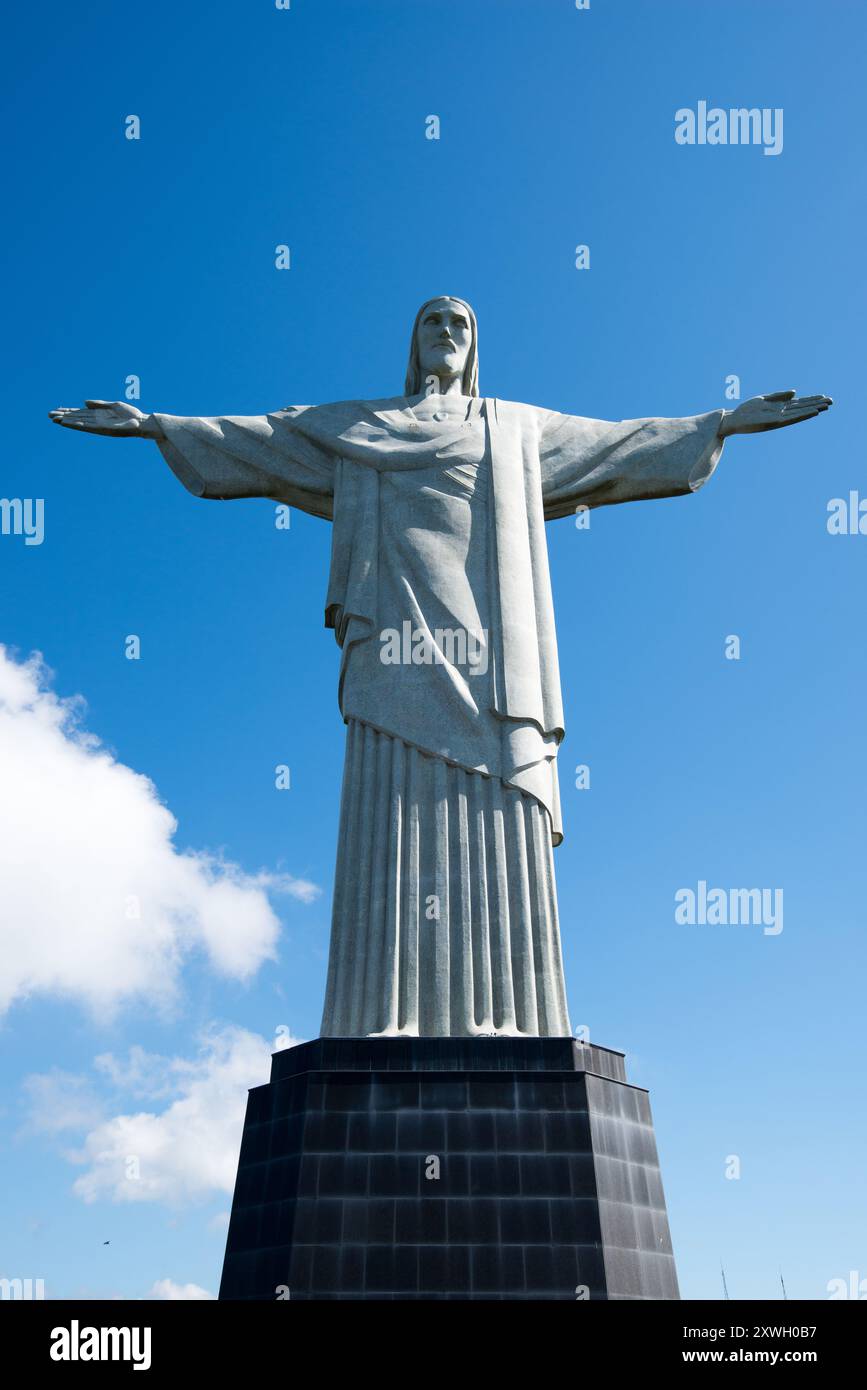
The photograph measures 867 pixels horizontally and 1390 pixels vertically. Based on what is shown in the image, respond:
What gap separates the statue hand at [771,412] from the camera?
12.5m

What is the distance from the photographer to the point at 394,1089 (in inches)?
367

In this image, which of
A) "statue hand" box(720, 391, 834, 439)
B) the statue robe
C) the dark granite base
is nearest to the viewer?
the dark granite base

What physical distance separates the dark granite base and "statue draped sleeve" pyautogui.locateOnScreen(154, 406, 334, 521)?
5.84 metres

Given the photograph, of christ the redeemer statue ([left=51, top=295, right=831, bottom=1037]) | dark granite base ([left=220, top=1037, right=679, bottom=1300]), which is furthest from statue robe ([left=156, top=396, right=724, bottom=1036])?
dark granite base ([left=220, top=1037, right=679, bottom=1300])

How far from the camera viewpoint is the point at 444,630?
11336 mm

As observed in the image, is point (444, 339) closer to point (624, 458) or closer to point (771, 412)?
point (624, 458)

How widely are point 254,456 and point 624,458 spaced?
385cm

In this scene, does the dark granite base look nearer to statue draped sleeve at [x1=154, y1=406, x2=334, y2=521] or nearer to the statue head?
statue draped sleeve at [x1=154, y1=406, x2=334, y2=521]

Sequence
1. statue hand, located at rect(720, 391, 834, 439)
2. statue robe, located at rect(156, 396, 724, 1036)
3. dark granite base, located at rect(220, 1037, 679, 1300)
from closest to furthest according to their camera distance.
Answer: dark granite base, located at rect(220, 1037, 679, 1300) < statue robe, located at rect(156, 396, 724, 1036) < statue hand, located at rect(720, 391, 834, 439)

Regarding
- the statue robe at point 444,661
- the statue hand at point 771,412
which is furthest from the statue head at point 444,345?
the statue hand at point 771,412

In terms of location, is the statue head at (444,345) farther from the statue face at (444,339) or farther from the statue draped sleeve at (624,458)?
the statue draped sleeve at (624,458)

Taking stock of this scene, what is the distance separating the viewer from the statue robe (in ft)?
33.5

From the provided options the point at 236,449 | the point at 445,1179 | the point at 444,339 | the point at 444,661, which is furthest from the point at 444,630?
the point at 445,1179
